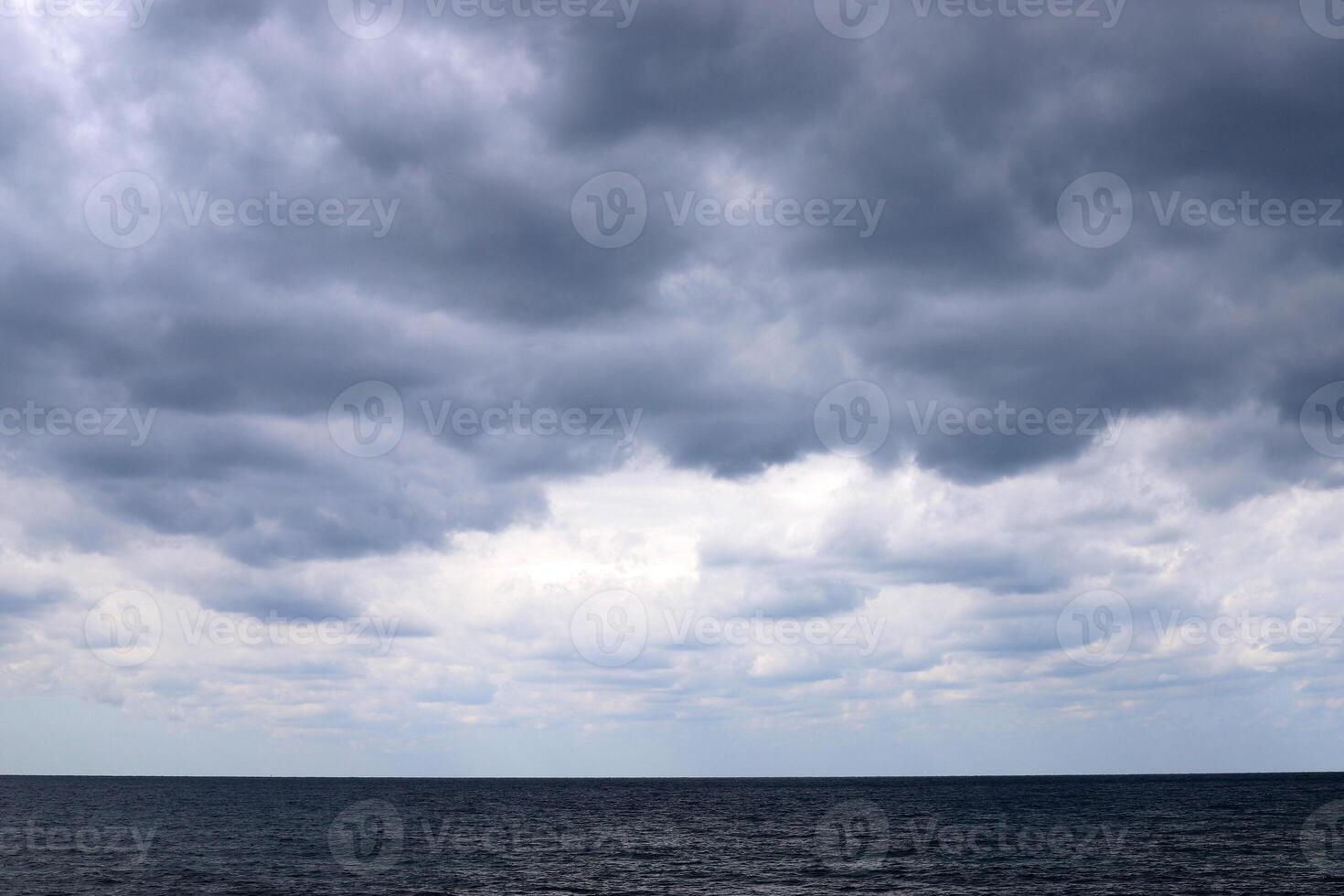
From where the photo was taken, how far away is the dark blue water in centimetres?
6569

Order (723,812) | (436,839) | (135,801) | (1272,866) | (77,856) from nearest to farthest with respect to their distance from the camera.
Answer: (1272,866) < (77,856) < (436,839) < (723,812) < (135,801)

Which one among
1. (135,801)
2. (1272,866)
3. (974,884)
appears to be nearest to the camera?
(974,884)

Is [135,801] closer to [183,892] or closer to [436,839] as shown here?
Answer: [436,839]

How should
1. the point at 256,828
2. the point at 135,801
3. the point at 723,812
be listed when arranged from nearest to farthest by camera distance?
1. the point at 256,828
2. the point at 723,812
3. the point at 135,801

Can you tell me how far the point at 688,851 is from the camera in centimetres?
8850

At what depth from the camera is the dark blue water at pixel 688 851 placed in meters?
65.7

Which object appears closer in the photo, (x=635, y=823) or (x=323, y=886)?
(x=323, y=886)

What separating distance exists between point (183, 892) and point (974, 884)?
48.2 m

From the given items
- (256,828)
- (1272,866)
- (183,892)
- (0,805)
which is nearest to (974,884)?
(1272,866)

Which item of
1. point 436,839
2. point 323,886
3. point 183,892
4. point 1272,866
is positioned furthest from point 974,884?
point 436,839

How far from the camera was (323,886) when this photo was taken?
6475 cm

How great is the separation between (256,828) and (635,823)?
A: 4394 centimetres

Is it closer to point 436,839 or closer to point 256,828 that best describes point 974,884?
point 436,839

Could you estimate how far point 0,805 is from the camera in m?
183
